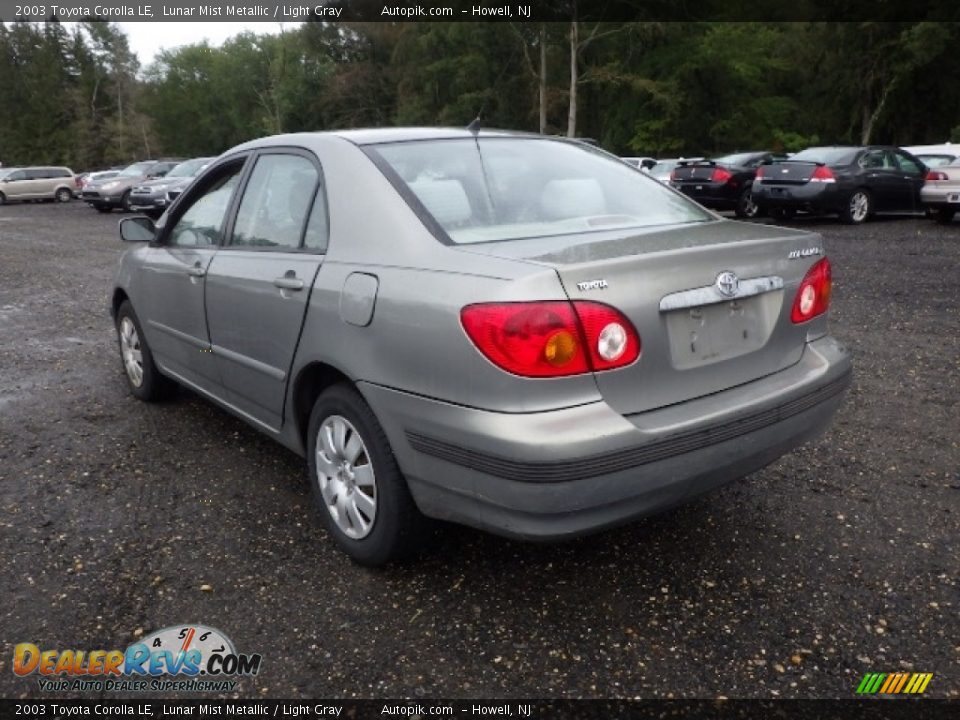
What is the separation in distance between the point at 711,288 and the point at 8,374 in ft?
17.7

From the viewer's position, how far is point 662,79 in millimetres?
39906

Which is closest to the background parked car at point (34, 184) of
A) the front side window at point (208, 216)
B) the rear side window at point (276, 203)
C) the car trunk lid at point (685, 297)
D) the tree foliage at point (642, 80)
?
the tree foliage at point (642, 80)

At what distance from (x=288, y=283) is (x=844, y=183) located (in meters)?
13.7

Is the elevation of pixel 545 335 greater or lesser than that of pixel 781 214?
greater

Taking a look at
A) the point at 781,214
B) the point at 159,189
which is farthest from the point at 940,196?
the point at 159,189

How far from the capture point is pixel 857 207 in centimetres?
1472

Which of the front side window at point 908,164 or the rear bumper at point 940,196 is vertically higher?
the front side window at point 908,164

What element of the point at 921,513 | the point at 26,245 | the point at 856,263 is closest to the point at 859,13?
the point at 856,263

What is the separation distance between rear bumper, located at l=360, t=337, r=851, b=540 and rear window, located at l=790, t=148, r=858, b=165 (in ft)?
44.5

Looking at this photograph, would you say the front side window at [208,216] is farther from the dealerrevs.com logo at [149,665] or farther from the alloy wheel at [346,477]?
the dealerrevs.com logo at [149,665]

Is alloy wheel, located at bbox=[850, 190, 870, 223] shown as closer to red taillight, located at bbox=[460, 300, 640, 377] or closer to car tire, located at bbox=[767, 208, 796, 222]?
car tire, located at bbox=[767, 208, 796, 222]

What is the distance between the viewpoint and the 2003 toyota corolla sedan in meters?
2.32

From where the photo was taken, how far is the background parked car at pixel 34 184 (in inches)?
1357

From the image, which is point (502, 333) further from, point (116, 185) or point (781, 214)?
point (116, 185)
